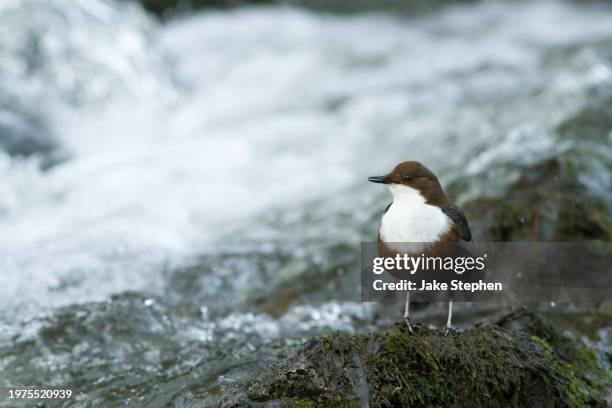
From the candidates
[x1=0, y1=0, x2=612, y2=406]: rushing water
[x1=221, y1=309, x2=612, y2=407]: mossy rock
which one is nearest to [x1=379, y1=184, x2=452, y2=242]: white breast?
[x1=221, y1=309, x2=612, y2=407]: mossy rock

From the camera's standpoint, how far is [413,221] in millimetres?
3059

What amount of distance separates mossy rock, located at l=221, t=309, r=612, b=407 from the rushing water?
0.60 meters

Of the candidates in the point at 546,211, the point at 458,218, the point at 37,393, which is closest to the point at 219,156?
the point at 546,211

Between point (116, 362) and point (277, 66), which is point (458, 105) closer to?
point (277, 66)

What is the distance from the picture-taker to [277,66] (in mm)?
11297

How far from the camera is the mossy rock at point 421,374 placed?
2652 millimetres

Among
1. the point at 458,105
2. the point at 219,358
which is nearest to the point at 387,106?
the point at 458,105

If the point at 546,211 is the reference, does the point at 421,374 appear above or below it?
below

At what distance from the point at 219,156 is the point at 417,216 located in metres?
5.18

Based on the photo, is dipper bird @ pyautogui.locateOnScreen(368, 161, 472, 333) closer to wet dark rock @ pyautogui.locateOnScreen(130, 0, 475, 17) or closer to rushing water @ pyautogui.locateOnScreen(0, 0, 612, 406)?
rushing water @ pyautogui.locateOnScreen(0, 0, 612, 406)

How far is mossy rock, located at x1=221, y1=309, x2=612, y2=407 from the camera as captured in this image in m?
2.65

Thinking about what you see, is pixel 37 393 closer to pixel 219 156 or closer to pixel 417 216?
pixel 417 216

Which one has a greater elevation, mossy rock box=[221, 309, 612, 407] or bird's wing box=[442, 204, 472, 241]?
bird's wing box=[442, 204, 472, 241]

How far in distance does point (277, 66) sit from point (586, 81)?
4.97 meters
